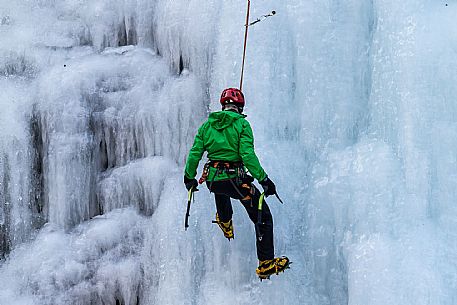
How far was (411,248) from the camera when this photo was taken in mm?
3762

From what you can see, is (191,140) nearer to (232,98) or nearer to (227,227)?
(227,227)

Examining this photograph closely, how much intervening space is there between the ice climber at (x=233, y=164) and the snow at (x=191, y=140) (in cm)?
45

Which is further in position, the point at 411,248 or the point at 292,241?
the point at 292,241

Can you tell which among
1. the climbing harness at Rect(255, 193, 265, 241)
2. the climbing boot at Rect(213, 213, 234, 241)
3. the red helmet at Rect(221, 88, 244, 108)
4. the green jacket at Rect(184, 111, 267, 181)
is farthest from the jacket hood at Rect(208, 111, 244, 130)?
the climbing boot at Rect(213, 213, 234, 241)

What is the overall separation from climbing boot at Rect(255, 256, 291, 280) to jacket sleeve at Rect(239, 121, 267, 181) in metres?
0.66

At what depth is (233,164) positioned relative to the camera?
377cm

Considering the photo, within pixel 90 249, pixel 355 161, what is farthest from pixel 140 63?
pixel 355 161

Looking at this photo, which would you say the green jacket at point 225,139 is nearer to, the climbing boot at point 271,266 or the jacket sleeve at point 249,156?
the jacket sleeve at point 249,156

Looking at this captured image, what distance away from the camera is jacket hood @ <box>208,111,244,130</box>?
3744 mm

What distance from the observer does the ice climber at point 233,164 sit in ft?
12.3

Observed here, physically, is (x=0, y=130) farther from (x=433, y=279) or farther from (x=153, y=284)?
(x=433, y=279)

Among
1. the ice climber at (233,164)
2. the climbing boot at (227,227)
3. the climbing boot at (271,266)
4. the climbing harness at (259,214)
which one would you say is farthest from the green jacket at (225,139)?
the climbing boot at (271,266)

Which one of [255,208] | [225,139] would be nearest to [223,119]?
[225,139]

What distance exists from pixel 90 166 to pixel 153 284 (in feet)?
4.65
